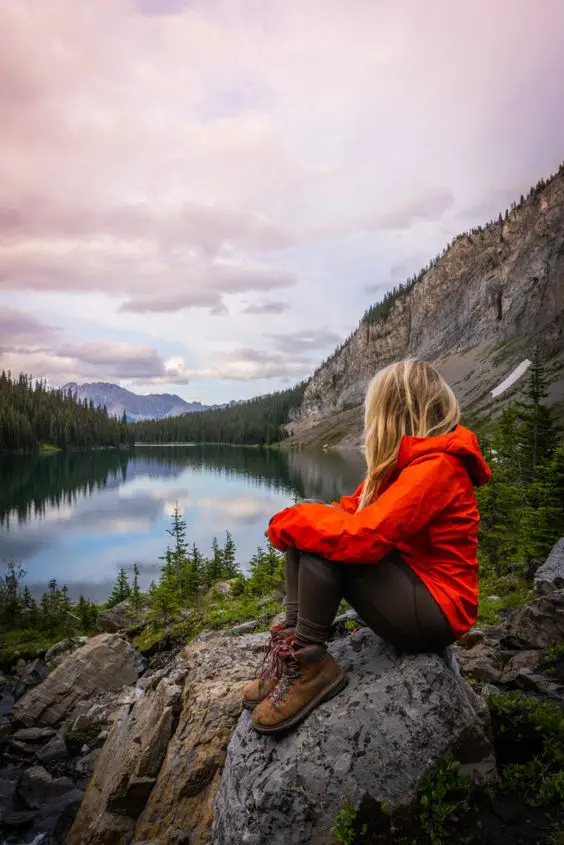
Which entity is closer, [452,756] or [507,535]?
[452,756]

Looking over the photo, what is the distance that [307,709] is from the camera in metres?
3.92

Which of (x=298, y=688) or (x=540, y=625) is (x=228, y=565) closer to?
(x=540, y=625)

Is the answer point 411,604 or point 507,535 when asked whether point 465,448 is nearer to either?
point 411,604

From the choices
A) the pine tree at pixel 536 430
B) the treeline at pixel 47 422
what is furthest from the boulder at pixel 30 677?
the treeline at pixel 47 422

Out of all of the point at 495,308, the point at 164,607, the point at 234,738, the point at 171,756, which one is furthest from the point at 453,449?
the point at 495,308

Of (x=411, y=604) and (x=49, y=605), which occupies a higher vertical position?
(x=411, y=604)

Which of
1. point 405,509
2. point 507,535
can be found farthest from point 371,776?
Result: point 507,535

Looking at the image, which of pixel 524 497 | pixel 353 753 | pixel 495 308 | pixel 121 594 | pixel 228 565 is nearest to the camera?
pixel 353 753

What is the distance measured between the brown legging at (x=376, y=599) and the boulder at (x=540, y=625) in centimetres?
383

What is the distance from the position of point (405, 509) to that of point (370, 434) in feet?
2.86

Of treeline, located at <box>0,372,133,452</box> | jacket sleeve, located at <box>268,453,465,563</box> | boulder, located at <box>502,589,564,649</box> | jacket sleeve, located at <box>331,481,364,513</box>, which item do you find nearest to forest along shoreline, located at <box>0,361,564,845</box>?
boulder, located at <box>502,589,564,649</box>

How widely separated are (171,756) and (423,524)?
3673 mm

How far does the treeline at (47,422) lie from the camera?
134 metres

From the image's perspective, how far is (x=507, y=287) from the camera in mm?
140875
